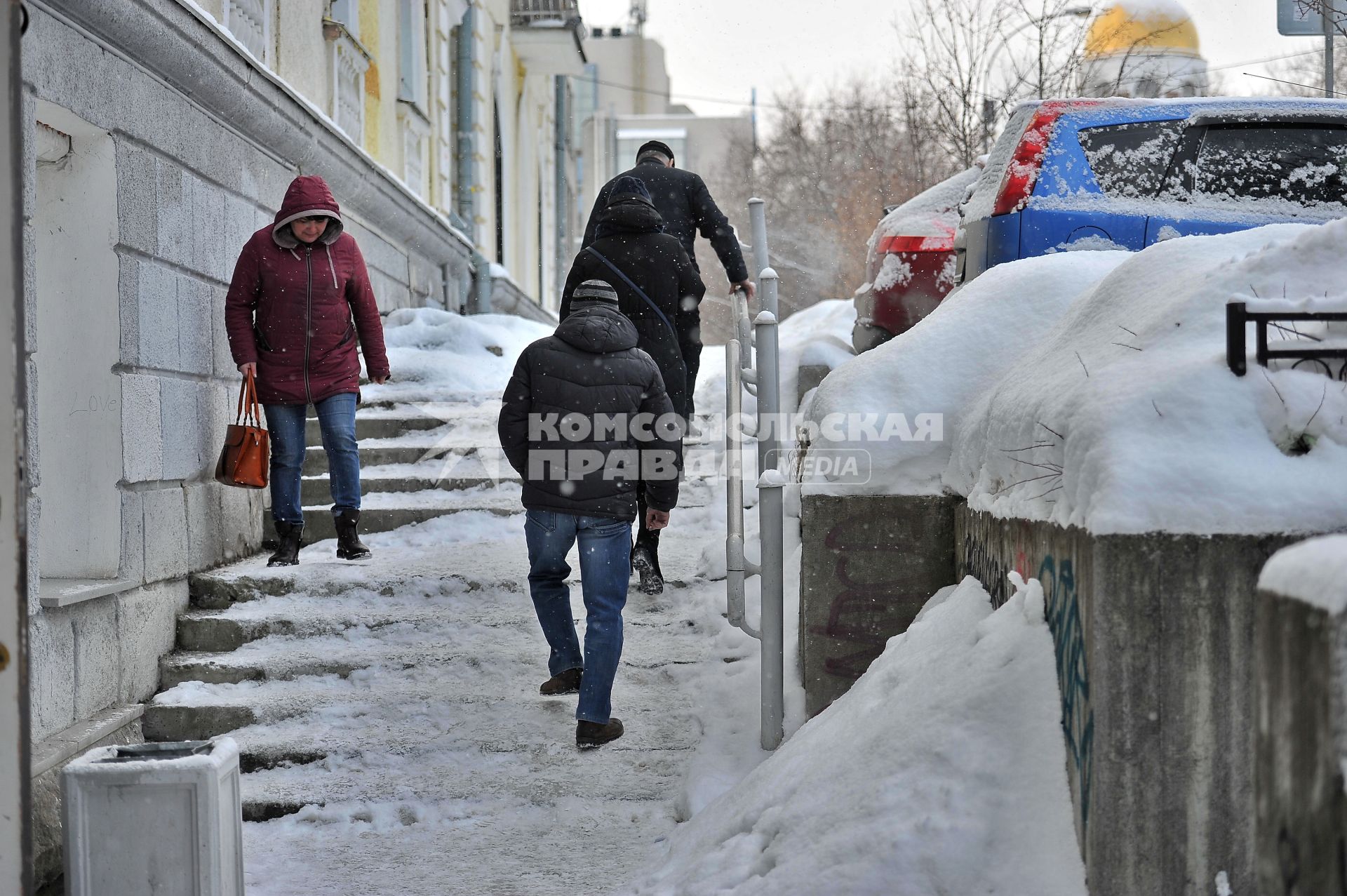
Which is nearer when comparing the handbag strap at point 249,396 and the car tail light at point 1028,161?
the car tail light at point 1028,161

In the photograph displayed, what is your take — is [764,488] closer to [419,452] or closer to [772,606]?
[772,606]

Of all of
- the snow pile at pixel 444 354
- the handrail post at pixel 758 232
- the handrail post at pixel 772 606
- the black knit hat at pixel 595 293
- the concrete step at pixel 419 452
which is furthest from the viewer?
the snow pile at pixel 444 354

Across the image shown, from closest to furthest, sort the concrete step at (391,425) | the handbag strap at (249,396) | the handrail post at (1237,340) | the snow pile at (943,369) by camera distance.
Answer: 1. the handrail post at (1237,340)
2. the snow pile at (943,369)
3. the handbag strap at (249,396)
4. the concrete step at (391,425)

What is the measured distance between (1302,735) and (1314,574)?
0.63 feet

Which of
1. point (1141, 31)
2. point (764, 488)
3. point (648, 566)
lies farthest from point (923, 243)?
point (1141, 31)

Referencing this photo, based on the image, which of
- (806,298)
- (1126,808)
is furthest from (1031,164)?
(806,298)

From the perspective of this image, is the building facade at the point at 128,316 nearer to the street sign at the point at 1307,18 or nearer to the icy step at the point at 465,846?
the icy step at the point at 465,846

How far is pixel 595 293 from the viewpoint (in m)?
4.26

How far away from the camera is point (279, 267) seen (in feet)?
17.2

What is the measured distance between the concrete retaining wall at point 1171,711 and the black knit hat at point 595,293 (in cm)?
242

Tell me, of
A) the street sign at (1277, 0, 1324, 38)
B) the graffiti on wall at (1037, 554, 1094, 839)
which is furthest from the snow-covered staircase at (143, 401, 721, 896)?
the street sign at (1277, 0, 1324, 38)

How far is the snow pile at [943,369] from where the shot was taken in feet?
11.6

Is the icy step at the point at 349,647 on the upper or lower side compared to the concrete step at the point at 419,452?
lower

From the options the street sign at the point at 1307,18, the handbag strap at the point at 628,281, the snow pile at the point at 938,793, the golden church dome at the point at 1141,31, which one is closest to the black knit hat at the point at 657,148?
the handbag strap at the point at 628,281
